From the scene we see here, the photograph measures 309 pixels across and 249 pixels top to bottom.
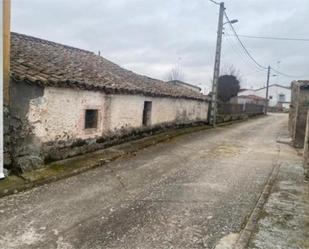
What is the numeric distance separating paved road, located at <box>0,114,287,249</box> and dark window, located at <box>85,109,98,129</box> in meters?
1.70

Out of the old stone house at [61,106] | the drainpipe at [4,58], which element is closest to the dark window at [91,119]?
the old stone house at [61,106]

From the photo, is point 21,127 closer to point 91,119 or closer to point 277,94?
point 91,119

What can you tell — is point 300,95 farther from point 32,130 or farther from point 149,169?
point 32,130

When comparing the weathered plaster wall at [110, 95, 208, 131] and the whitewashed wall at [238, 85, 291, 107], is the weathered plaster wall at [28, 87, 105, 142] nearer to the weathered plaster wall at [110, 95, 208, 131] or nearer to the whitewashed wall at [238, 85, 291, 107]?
the weathered plaster wall at [110, 95, 208, 131]

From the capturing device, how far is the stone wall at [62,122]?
7.55 m

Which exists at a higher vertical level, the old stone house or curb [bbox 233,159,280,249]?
the old stone house

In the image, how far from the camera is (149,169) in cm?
857

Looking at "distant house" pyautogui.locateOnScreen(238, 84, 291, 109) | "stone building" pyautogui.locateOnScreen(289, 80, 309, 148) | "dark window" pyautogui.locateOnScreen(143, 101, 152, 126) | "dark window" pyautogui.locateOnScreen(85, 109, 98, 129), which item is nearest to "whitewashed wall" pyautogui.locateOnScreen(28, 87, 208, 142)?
"dark window" pyautogui.locateOnScreen(85, 109, 98, 129)

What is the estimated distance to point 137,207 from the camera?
5.75 metres

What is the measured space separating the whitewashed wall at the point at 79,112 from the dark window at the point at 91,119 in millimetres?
139

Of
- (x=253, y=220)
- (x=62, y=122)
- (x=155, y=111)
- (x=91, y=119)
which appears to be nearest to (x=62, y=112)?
(x=62, y=122)

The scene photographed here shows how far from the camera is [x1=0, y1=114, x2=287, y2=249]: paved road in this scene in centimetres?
454

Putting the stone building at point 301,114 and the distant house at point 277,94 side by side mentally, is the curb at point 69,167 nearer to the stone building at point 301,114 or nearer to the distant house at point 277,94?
the stone building at point 301,114

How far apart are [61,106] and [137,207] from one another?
419 centimetres
